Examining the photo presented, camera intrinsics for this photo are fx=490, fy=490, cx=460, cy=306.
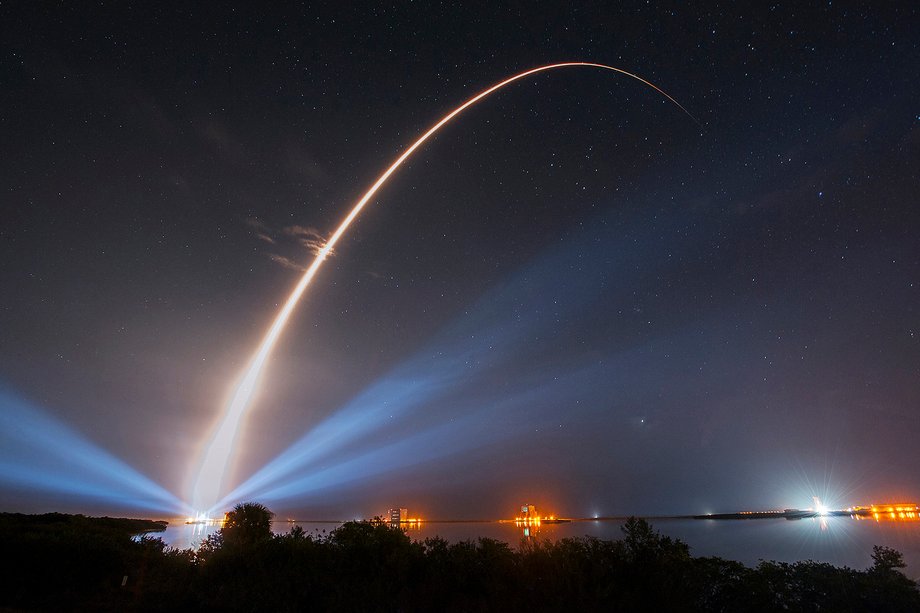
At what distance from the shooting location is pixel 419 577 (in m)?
10.5

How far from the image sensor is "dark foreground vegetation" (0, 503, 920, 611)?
27.1 ft

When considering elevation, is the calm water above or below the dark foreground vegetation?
below

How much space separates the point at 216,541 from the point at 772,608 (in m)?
14.4

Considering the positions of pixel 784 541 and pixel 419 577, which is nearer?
A: pixel 419 577

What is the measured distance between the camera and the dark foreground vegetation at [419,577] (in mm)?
8266

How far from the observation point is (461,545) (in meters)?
11.1

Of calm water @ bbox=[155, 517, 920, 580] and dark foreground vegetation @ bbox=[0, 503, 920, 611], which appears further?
calm water @ bbox=[155, 517, 920, 580]

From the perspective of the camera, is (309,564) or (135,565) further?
(135,565)

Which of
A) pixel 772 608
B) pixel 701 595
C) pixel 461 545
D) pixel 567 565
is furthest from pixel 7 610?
pixel 772 608

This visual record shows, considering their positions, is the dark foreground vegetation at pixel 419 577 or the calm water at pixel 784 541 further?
the calm water at pixel 784 541

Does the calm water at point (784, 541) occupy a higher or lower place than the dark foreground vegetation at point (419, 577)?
lower

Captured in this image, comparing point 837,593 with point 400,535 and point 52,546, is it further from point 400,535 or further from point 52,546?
point 52,546

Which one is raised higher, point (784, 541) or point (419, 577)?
point (419, 577)

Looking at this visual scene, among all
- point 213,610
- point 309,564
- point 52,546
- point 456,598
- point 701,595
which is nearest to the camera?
point 701,595
